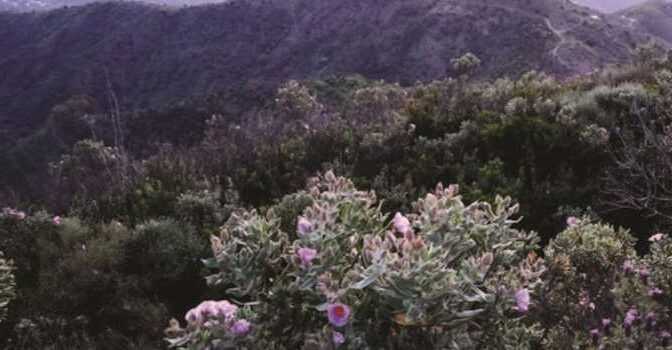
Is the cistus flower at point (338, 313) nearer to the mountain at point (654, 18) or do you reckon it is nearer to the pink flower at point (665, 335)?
the pink flower at point (665, 335)

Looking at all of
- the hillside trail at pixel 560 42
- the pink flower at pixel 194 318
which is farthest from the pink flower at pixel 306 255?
the hillside trail at pixel 560 42

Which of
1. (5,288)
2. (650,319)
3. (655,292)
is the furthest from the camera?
(5,288)

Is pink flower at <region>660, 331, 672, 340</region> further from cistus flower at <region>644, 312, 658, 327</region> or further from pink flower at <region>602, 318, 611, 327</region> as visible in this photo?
pink flower at <region>602, 318, 611, 327</region>

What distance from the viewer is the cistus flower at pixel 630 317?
261 centimetres

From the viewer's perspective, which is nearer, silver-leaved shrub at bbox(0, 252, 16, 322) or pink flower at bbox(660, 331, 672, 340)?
pink flower at bbox(660, 331, 672, 340)

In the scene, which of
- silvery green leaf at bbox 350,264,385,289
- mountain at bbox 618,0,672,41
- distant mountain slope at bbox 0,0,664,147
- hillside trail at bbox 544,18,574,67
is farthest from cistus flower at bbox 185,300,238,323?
mountain at bbox 618,0,672,41

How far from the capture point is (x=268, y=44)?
54438 mm

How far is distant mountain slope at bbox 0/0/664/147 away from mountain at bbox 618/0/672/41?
559 inches

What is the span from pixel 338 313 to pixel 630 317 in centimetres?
134

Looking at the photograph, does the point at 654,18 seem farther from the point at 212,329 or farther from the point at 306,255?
the point at 212,329

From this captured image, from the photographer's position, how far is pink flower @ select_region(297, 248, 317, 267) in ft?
7.61

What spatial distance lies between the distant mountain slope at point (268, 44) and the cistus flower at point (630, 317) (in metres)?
30.1

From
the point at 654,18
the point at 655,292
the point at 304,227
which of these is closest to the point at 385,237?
the point at 304,227

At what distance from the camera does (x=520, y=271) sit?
7.93 ft
